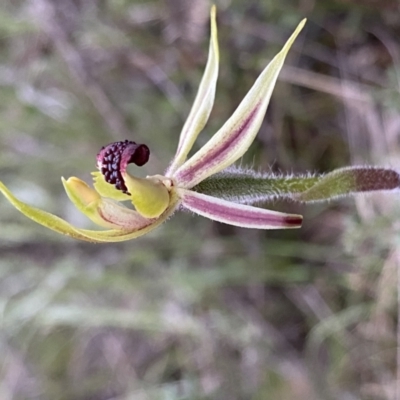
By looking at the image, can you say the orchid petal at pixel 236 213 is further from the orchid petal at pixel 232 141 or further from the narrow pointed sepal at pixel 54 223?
the narrow pointed sepal at pixel 54 223

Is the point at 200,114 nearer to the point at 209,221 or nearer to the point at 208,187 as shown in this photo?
the point at 208,187

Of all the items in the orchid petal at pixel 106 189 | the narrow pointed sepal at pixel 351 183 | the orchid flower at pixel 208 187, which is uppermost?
the orchid petal at pixel 106 189

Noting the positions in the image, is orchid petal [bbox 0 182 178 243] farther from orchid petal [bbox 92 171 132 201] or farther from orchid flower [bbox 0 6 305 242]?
orchid petal [bbox 92 171 132 201]

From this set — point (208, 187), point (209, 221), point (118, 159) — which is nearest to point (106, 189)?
point (118, 159)

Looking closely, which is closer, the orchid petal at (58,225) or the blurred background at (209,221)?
the orchid petal at (58,225)

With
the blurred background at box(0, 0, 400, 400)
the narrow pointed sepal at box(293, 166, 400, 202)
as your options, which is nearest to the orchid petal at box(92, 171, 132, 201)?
the narrow pointed sepal at box(293, 166, 400, 202)

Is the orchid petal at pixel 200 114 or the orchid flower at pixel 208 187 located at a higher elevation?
the orchid petal at pixel 200 114

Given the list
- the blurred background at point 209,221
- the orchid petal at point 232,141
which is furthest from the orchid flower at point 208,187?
the blurred background at point 209,221
